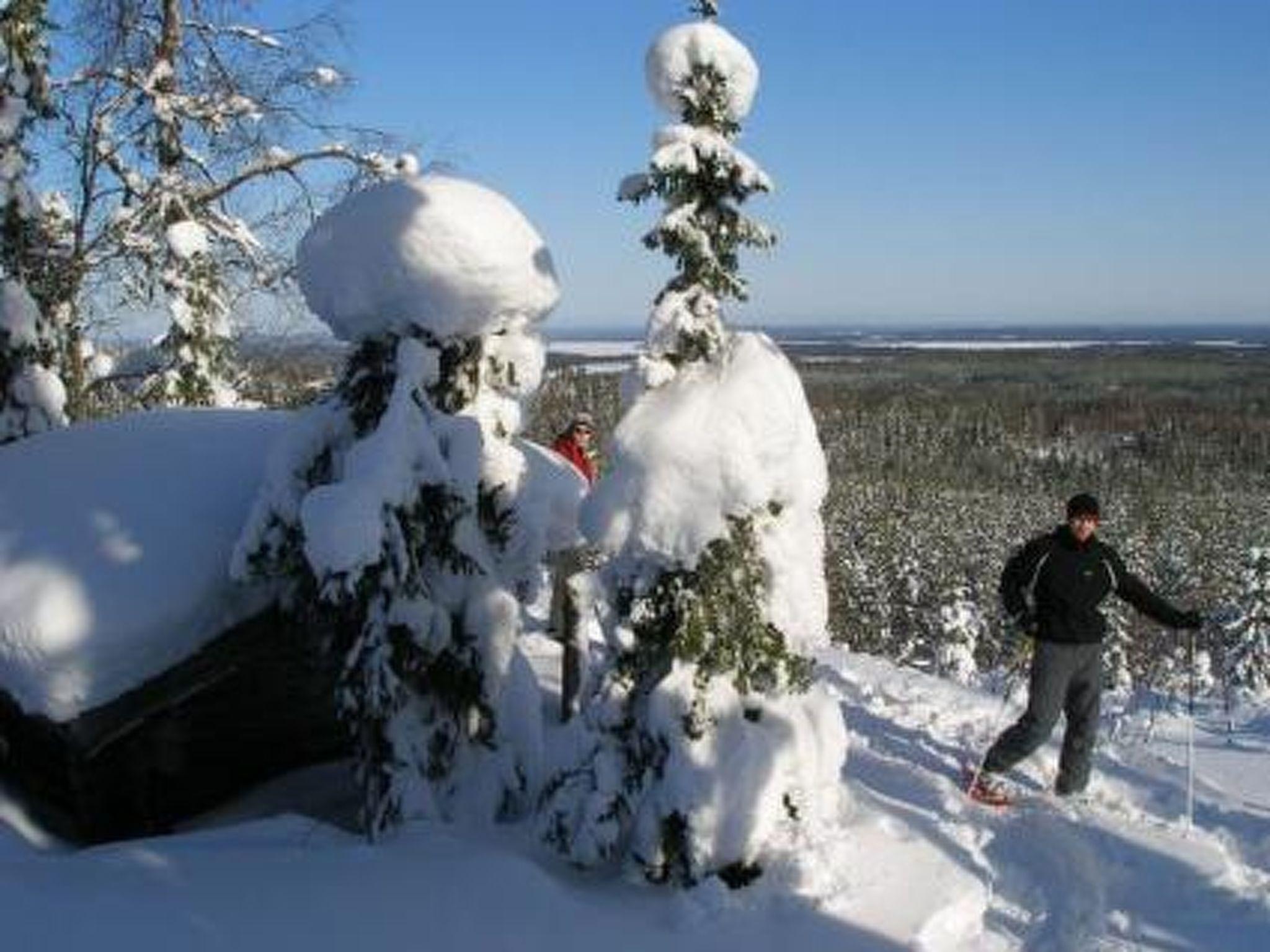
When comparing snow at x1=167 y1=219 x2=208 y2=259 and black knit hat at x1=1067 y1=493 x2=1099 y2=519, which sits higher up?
snow at x1=167 y1=219 x2=208 y2=259

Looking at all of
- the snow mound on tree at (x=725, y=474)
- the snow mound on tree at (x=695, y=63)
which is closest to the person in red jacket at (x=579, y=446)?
the snow mound on tree at (x=725, y=474)

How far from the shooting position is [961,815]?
7.95 metres

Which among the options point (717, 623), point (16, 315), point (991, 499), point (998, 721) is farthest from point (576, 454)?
point (991, 499)

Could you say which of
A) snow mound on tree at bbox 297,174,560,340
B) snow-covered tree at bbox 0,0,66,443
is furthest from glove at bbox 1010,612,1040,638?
snow-covered tree at bbox 0,0,66,443

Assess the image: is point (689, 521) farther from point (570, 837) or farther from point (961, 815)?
point (961, 815)

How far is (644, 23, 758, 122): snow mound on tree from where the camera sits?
6402 millimetres

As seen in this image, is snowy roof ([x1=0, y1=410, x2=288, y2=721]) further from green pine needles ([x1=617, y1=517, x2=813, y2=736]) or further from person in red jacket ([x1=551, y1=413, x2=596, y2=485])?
person in red jacket ([x1=551, y1=413, x2=596, y2=485])

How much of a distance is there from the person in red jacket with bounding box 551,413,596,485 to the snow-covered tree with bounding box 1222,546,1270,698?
33.3 metres

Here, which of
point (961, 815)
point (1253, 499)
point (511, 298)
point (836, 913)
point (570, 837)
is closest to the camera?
point (836, 913)

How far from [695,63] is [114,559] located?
436cm

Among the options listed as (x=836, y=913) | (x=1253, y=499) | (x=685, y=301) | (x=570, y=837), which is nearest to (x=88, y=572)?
(x=570, y=837)

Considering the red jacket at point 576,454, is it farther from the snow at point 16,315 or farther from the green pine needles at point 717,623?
the green pine needles at point 717,623

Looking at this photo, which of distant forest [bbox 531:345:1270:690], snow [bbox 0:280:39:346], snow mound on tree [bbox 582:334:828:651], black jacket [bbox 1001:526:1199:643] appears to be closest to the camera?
snow mound on tree [bbox 582:334:828:651]

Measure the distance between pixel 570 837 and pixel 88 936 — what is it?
88.6 inches
